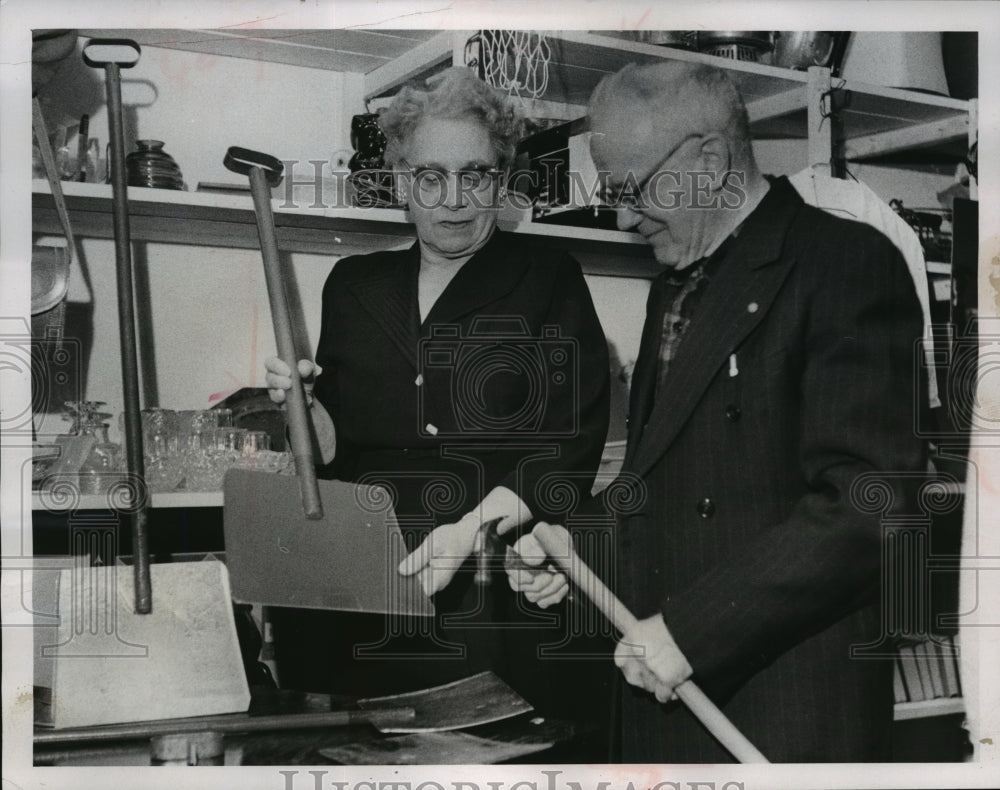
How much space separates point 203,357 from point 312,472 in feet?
1.09

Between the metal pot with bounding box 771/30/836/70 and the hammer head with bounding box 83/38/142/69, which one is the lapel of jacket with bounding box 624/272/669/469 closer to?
the metal pot with bounding box 771/30/836/70

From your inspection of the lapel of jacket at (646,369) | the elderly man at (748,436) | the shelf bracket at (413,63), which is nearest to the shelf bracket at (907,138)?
the elderly man at (748,436)

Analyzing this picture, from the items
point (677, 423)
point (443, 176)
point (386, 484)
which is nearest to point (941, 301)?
point (677, 423)

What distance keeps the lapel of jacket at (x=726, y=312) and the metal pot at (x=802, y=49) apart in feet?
0.95

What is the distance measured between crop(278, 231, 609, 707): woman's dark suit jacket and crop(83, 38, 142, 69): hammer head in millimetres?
704

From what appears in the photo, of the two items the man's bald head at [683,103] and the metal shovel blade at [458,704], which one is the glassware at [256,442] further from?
the man's bald head at [683,103]

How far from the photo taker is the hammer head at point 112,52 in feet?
7.35

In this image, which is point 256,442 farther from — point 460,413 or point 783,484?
point 783,484

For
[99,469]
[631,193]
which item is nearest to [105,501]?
[99,469]

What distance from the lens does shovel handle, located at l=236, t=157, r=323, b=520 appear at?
2219 millimetres

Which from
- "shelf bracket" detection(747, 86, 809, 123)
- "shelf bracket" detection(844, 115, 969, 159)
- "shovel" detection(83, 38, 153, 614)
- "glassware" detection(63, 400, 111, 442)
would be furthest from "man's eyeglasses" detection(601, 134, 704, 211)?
"glassware" detection(63, 400, 111, 442)

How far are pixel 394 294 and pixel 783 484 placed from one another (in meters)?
0.88

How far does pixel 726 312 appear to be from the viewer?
2193 millimetres

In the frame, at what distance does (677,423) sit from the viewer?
7.24 ft
